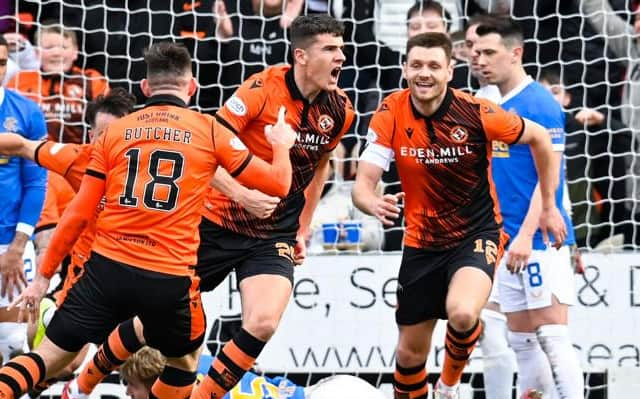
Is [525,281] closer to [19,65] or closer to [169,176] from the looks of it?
[169,176]

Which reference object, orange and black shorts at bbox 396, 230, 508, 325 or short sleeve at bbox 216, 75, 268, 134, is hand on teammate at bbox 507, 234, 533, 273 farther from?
short sleeve at bbox 216, 75, 268, 134

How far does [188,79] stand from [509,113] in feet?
5.80

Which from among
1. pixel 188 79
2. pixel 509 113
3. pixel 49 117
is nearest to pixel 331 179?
pixel 49 117

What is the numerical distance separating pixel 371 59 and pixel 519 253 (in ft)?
10.5

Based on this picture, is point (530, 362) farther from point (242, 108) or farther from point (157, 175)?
point (157, 175)

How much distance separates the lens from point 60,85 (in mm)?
9320

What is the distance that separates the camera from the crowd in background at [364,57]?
9.24 m

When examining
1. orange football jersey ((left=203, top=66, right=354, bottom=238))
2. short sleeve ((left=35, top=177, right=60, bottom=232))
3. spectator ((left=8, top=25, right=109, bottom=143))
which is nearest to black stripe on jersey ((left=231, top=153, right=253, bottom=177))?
orange football jersey ((left=203, top=66, right=354, bottom=238))

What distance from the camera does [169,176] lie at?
5.68m

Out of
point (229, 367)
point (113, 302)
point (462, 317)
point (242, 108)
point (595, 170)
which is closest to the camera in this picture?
point (113, 302)

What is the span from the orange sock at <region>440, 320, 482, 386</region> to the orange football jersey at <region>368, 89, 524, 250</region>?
47 cm

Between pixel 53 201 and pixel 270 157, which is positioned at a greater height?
pixel 270 157

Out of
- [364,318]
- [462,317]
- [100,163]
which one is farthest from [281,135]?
[364,318]

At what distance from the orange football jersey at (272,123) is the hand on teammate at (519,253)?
1.09 m
